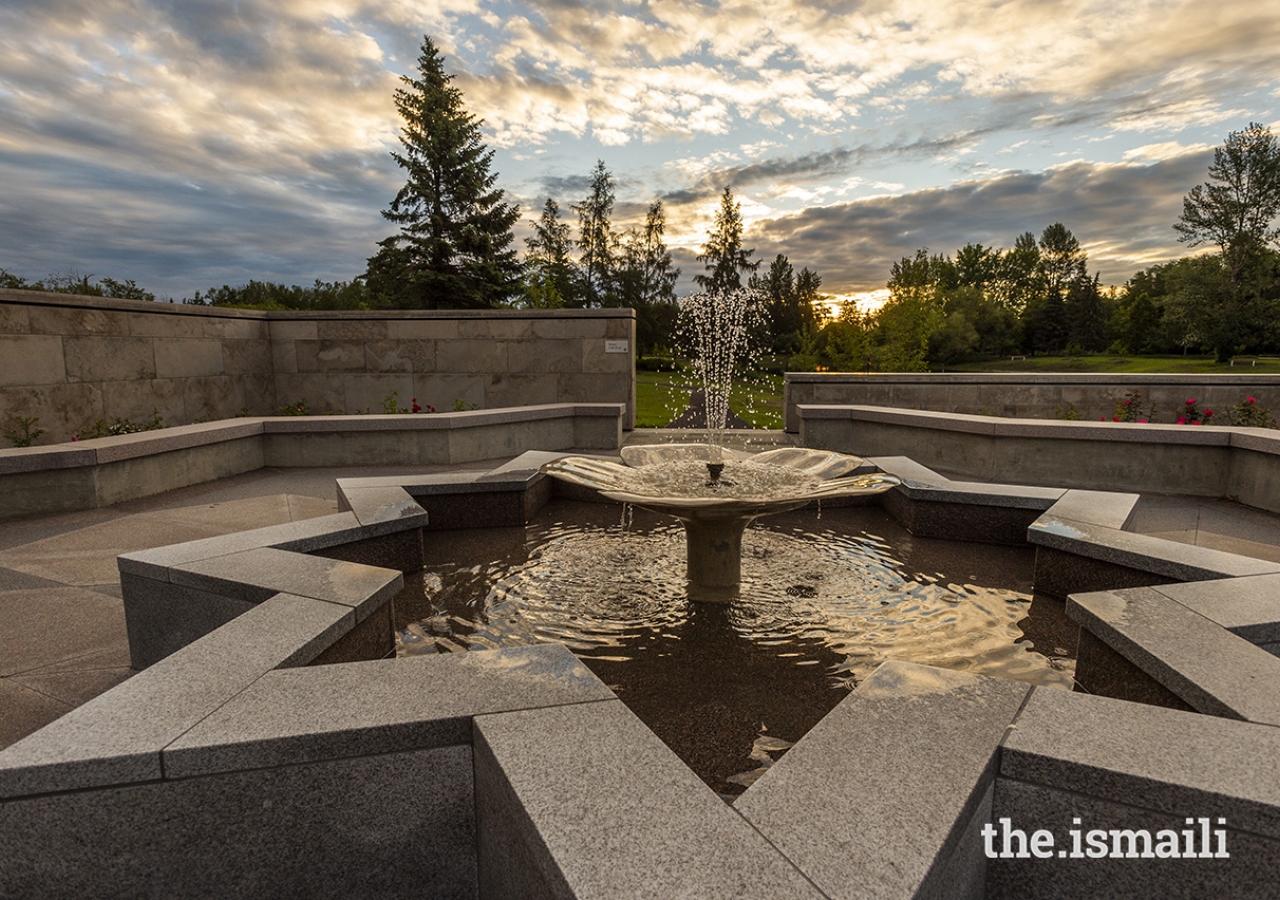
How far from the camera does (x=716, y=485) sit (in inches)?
207

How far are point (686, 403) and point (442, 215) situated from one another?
17365 millimetres

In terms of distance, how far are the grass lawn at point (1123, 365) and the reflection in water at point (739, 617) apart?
4723 centimetres

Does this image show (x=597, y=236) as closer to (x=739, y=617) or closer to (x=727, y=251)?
(x=727, y=251)

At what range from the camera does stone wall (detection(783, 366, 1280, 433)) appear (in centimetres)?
1123

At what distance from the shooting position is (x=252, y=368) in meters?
13.2

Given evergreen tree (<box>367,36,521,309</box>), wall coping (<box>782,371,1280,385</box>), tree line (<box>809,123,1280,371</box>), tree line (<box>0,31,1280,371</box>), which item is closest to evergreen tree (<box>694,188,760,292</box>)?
tree line (<box>0,31,1280,371</box>)

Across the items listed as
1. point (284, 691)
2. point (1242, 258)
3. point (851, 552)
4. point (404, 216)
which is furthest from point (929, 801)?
point (1242, 258)

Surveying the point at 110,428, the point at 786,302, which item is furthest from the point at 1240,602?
the point at 786,302

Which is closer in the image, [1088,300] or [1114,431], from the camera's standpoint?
[1114,431]

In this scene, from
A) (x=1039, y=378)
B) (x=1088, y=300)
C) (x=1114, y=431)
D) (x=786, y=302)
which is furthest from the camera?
(x=1088, y=300)

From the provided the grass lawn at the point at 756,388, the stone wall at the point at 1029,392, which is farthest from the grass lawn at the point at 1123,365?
the stone wall at the point at 1029,392

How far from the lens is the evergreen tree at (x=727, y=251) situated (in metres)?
58.8

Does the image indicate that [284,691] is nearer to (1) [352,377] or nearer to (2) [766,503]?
(2) [766,503]

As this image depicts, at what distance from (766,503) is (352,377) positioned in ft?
39.4
